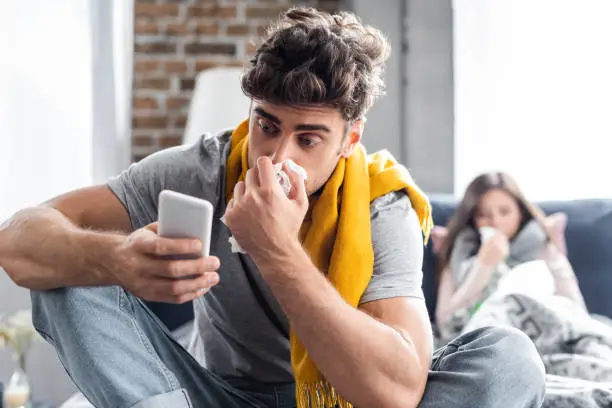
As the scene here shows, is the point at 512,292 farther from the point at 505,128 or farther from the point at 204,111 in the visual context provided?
the point at 204,111

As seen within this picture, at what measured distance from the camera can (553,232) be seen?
2.33m

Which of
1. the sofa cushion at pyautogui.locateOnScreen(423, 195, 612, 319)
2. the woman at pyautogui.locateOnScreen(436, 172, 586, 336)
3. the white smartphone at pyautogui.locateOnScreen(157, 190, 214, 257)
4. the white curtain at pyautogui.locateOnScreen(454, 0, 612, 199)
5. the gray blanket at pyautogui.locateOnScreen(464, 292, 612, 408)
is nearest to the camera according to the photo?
the white smartphone at pyautogui.locateOnScreen(157, 190, 214, 257)

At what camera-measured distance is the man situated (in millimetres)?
1160

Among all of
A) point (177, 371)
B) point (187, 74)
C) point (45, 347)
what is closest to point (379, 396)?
point (177, 371)

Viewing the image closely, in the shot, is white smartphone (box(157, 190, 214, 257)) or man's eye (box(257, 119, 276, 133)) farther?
man's eye (box(257, 119, 276, 133))

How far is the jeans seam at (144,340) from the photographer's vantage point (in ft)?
4.06

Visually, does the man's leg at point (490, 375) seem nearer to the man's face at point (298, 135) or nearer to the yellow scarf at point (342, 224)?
the yellow scarf at point (342, 224)

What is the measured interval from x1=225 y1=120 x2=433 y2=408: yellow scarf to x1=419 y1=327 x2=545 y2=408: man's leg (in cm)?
17

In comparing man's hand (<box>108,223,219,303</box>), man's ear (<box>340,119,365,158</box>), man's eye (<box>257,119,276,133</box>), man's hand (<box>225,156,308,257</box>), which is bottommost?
man's hand (<box>108,223,219,303</box>)

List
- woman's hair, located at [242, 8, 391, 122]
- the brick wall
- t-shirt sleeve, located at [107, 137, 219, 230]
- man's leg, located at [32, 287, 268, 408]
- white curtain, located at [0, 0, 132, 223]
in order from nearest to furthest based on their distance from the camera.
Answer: man's leg, located at [32, 287, 268, 408]
woman's hair, located at [242, 8, 391, 122]
t-shirt sleeve, located at [107, 137, 219, 230]
white curtain, located at [0, 0, 132, 223]
the brick wall

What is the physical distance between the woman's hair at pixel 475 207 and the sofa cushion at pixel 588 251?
0.06 metres

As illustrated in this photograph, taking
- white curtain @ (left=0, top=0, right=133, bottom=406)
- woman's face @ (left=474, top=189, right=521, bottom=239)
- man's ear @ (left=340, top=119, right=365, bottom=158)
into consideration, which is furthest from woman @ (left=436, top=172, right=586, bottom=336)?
white curtain @ (left=0, top=0, right=133, bottom=406)

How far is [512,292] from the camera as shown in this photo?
208cm

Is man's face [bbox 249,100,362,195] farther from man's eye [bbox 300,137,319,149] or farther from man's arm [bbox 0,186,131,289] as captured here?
man's arm [bbox 0,186,131,289]
